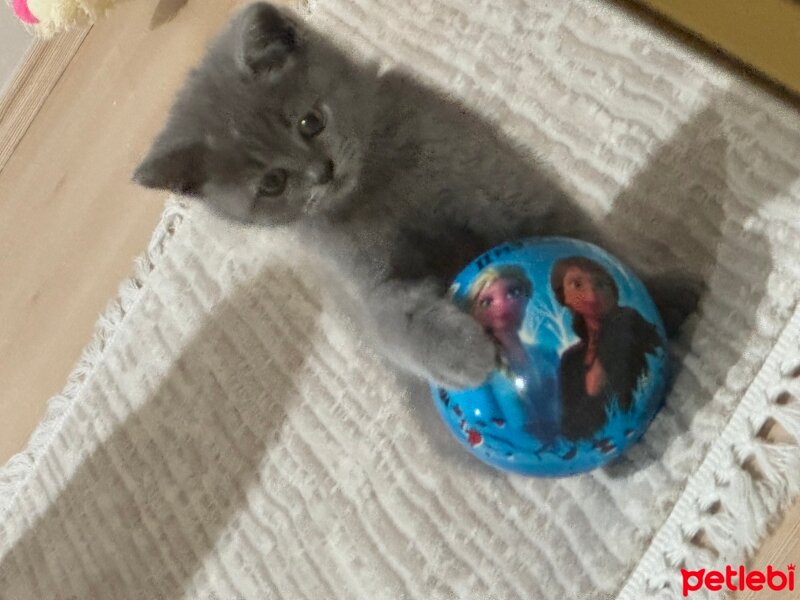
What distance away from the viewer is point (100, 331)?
4.58ft

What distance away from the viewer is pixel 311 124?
777 mm

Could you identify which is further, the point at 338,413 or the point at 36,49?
the point at 36,49

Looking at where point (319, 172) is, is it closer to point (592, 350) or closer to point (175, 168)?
point (175, 168)

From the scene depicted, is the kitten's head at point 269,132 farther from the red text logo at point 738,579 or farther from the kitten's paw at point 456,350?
the red text logo at point 738,579

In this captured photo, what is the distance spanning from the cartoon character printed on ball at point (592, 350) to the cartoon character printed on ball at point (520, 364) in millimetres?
13

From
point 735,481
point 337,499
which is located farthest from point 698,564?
point 337,499

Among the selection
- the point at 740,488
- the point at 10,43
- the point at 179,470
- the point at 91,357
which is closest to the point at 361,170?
the point at 740,488

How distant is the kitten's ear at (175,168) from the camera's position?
753 mm

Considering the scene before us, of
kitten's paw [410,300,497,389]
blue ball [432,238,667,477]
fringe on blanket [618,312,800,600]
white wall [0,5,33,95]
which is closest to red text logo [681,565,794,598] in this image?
fringe on blanket [618,312,800,600]

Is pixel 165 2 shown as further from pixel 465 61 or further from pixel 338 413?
pixel 338 413

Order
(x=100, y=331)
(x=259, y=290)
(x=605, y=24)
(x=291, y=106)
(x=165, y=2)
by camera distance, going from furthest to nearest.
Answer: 1. (x=165, y=2)
2. (x=100, y=331)
3. (x=259, y=290)
4. (x=605, y=24)
5. (x=291, y=106)

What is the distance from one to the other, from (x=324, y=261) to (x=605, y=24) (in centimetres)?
54

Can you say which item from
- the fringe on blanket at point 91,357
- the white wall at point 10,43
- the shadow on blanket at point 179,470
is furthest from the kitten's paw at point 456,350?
the white wall at point 10,43

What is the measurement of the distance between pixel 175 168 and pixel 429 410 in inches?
15.0
